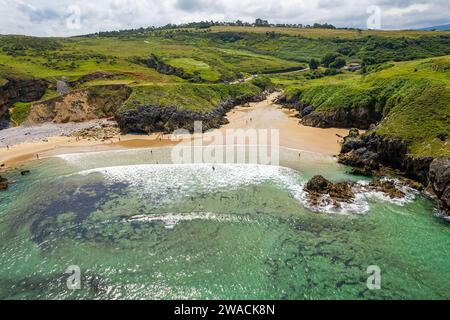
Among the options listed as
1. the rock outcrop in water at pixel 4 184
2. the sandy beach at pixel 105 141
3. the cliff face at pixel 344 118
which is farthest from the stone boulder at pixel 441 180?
the rock outcrop in water at pixel 4 184

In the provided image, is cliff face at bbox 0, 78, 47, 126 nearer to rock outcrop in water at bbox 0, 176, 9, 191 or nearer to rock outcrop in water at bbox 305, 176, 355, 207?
rock outcrop in water at bbox 0, 176, 9, 191

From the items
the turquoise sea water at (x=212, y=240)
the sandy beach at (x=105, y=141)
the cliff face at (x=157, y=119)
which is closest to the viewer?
the turquoise sea water at (x=212, y=240)

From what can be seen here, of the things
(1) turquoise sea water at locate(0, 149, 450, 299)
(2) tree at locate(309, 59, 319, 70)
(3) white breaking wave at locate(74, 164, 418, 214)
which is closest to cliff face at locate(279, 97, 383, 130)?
(1) turquoise sea water at locate(0, 149, 450, 299)

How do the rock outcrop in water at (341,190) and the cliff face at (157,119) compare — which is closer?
the rock outcrop in water at (341,190)

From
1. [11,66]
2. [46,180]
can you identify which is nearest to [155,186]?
[46,180]

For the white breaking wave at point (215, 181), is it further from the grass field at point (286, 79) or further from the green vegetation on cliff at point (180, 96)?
the green vegetation on cliff at point (180, 96)
